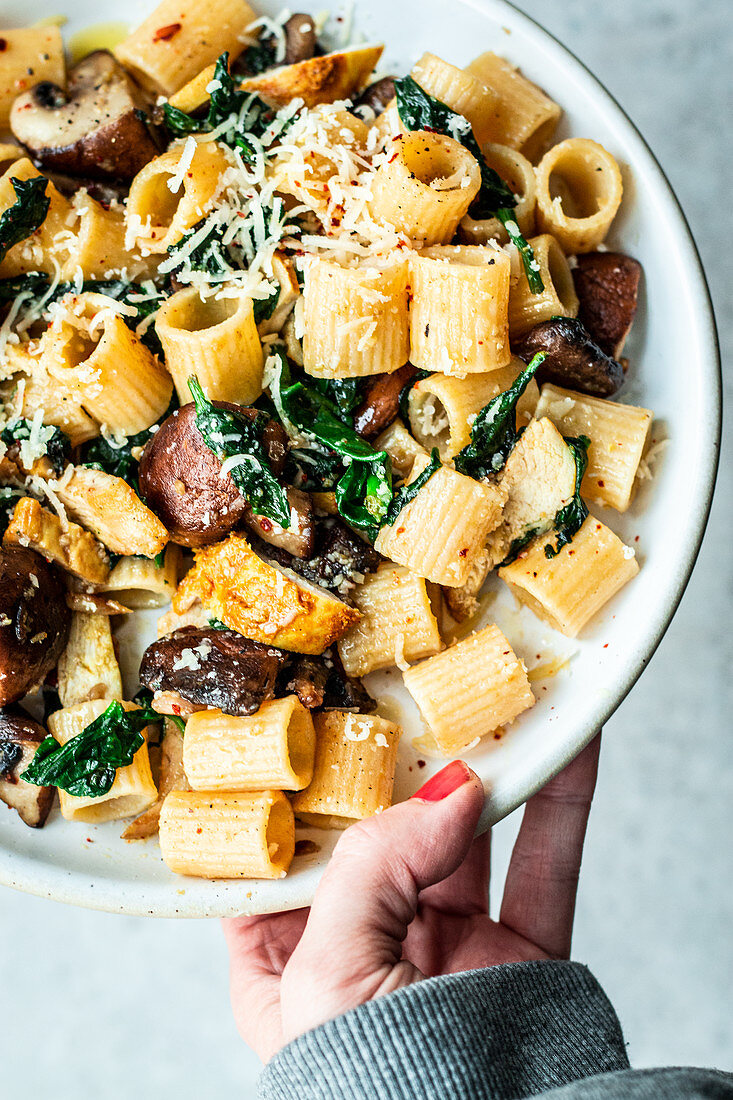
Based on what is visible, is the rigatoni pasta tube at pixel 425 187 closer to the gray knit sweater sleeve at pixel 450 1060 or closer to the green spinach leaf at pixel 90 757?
the green spinach leaf at pixel 90 757

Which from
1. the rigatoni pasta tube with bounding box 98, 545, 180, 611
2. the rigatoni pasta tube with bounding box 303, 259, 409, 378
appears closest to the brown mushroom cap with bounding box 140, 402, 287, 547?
the rigatoni pasta tube with bounding box 98, 545, 180, 611

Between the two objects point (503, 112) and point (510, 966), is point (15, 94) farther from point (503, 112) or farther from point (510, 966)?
point (510, 966)

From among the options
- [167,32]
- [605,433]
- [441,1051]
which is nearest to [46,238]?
[167,32]

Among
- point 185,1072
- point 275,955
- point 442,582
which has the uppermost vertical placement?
point 442,582

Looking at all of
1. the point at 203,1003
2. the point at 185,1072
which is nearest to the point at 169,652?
the point at 203,1003

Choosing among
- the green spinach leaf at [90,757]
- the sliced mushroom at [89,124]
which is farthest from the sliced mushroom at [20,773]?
the sliced mushroom at [89,124]

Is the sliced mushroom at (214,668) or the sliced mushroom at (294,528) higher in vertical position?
the sliced mushroom at (294,528)

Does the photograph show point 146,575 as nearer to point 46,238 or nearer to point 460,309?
point 46,238

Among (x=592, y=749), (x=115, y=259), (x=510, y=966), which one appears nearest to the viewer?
(x=510, y=966)
